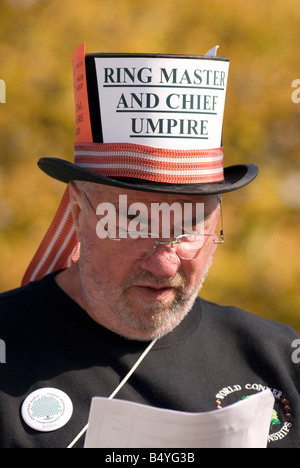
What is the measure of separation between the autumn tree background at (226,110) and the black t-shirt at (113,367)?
6.37 feet

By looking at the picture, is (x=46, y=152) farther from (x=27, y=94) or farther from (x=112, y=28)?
(x=112, y=28)

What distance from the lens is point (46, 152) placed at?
5.02 m

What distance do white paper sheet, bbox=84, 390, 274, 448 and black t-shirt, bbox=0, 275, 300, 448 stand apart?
1.55 feet

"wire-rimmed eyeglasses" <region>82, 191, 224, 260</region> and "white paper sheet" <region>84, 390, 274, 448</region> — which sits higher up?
"wire-rimmed eyeglasses" <region>82, 191, 224, 260</region>

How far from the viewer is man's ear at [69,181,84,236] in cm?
273

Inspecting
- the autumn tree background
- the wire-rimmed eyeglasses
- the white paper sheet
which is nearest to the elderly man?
the wire-rimmed eyeglasses

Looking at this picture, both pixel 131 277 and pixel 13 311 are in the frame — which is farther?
pixel 13 311

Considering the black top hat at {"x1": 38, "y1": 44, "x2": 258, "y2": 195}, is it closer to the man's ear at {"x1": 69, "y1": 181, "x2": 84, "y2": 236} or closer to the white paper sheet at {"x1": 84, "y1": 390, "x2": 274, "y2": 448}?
the man's ear at {"x1": 69, "y1": 181, "x2": 84, "y2": 236}

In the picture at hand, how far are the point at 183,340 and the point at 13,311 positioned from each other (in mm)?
618

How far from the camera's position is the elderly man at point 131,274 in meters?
2.53
